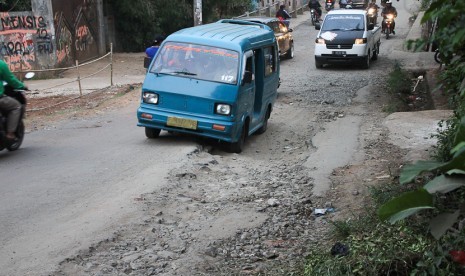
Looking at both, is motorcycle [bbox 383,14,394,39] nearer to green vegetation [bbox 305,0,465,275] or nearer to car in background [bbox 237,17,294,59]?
car in background [bbox 237,17,294,59]

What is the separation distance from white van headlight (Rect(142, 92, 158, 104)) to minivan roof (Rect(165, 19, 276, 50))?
3.75ft

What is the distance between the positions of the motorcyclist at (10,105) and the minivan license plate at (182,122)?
2.39m

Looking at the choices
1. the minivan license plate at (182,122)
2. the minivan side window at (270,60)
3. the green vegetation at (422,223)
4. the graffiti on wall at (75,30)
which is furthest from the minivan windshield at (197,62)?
the graffiti on wall at (75,30)

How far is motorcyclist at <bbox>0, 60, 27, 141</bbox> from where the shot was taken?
9625 mm

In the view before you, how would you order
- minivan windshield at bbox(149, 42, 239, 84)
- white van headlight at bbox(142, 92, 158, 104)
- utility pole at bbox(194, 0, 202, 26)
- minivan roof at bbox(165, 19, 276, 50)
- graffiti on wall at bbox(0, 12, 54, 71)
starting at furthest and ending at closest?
1. utility pole at bbox(194, 0, 202, 26)
2. graffiti on wall at bbox(0, 12, 54, 71)
3. minivan roof at bbox(165, 19, 276, 50)
4. minivan windshield at bbox(149, 42, 239, 84)
5. white van headlight at bbox(142, 92, 158, 104)

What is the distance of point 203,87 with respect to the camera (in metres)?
10.7

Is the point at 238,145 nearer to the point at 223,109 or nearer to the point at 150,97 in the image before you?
the point at 223,109

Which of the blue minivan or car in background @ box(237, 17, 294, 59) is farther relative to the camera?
car in background @ box(237, 17, 294, 59)

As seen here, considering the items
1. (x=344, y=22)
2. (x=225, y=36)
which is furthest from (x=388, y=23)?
(x=225, y=36)

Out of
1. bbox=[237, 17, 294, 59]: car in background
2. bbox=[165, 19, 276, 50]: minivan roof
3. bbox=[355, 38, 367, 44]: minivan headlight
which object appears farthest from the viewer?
bbox=[237, 17, 294, 59]: car in background

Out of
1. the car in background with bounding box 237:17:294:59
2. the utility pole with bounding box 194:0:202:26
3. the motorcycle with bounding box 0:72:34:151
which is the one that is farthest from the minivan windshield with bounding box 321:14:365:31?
the motorcycle with bounding box 0:72:34:151

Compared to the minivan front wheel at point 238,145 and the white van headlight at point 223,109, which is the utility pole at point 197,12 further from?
the white van headlight at point 223,109

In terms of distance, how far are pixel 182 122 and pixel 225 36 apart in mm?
1933

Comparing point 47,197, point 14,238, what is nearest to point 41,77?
point 47,197
